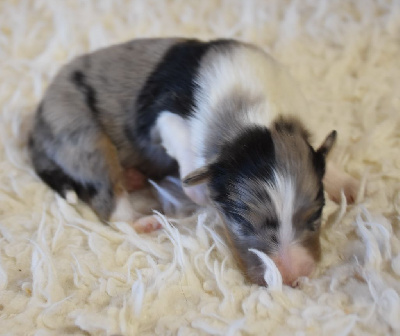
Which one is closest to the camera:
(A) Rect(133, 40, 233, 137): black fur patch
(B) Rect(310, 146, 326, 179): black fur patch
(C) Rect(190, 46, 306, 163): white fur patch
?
(B) Rect(310, 146, 326, 179): black fur patch

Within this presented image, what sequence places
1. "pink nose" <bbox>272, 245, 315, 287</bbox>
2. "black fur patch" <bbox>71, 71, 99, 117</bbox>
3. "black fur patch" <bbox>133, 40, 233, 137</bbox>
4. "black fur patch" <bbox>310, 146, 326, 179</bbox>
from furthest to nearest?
"black fur patch" <bbox>71, 71, 99, 117</bbox>
"black fur patch" <bbox>133, 40, 233, 137</bbox>
"black fur patch" <bbox>310, 146, 326, 179</bbox>
"pink nose" <bbox>272, 245, 315, 287</bbox>

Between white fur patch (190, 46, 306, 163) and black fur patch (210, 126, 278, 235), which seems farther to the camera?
white fur patch (190, 46, 306, 163)

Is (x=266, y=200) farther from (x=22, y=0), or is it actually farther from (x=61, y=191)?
(x=22, y=0)

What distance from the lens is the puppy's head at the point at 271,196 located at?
1703 millimetres

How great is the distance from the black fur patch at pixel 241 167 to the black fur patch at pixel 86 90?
86cm

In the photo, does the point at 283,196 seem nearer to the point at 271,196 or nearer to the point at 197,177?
the point at 271,196

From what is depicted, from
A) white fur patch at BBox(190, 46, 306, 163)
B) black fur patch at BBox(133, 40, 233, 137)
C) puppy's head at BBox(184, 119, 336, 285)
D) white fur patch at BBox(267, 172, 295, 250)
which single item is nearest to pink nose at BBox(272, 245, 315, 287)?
puppy's head at BBox(184, 119, 336, 285)

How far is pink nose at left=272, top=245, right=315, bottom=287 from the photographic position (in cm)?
170

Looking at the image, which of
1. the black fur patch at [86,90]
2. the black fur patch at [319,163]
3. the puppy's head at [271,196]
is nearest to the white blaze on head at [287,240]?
the puppy's head at [271,196]

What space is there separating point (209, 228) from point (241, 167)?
33 centimetres

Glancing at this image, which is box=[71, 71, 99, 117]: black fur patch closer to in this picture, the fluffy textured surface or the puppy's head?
the fluffy textured surface

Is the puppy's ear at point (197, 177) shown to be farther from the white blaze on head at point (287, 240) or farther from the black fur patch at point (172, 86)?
the black fur patch at point (172, 86)

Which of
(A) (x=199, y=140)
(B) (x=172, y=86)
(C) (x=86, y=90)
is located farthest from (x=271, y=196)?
(C) (x=86, y=90)

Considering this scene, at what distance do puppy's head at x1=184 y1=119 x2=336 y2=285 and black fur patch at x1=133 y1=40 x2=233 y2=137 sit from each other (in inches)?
17.2
